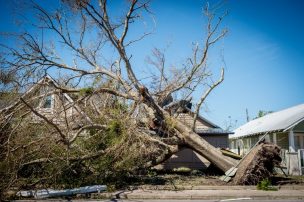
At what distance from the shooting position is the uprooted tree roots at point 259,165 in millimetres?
10602

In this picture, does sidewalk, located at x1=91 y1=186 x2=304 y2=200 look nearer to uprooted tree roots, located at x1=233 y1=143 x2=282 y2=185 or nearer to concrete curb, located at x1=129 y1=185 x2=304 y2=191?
concrete curb, located at x1=129 y1=185 x2=304 y2=191

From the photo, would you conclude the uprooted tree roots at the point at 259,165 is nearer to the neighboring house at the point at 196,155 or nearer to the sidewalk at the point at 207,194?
the sidewalk at the point at 207,194

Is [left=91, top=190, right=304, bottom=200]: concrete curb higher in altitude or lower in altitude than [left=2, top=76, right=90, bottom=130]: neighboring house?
lower

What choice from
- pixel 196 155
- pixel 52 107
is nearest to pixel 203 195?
pixel 52 107

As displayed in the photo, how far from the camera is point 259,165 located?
418 inches

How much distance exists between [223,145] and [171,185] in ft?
34.2

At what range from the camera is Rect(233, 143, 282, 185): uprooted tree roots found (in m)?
10.6

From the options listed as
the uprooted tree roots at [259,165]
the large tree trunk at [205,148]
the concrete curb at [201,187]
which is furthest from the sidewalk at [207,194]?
the large tree trunk at [205,148]

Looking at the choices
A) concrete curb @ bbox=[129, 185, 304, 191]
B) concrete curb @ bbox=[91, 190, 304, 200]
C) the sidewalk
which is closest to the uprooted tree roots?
concrete curb @ bbox=[129, 185, 304, 191]

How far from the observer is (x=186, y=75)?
54.0 feet

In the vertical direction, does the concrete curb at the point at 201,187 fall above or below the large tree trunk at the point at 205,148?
below

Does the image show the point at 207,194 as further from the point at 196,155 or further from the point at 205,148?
the point at 196,155

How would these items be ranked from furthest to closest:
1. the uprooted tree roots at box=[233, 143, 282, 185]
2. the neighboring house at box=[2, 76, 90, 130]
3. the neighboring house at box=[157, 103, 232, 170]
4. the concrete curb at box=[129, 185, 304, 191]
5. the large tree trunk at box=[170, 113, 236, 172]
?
the neighboring house at box=[157, 103, 232, 170] < the large tree trunk at box=[170, 113, 236, 172] < the neighboring house at box=[2, 76, 90, 130] < the uprooted tree roots at box=[233, 143, 282, 185] < the concrete curb at box=[129, 185, 304, 191]

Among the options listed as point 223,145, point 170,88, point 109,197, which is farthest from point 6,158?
point 223,145
